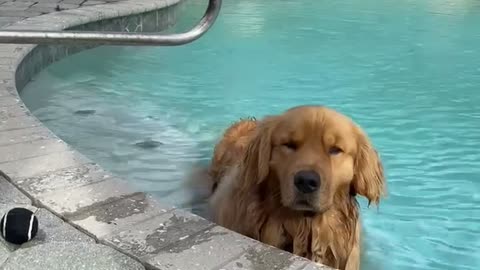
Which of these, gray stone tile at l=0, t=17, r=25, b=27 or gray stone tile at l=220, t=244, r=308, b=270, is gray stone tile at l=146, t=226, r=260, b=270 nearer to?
gray stone tile at l=220, t=244, r=308, b=270

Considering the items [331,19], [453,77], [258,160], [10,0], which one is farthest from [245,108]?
[331,19]

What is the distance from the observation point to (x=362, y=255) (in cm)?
342

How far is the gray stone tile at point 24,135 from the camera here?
332cm

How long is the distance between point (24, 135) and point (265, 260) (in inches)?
66.7

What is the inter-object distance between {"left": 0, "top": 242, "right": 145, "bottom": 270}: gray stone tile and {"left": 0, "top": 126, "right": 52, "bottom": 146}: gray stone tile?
1.15 metres

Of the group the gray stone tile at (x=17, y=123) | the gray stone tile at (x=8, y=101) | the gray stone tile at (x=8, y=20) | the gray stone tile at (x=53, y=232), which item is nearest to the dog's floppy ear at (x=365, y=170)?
the gray stone tile at (x=53, y=232)

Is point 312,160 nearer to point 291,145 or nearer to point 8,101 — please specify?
point 291,145

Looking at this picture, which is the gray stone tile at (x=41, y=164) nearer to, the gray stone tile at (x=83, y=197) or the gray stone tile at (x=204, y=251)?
the gray stone tile at (x=83, y=197)

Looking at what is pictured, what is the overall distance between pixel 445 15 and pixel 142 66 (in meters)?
6.78

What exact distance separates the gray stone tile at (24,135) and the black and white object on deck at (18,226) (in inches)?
39.7

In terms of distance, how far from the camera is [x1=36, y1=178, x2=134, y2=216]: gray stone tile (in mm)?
2613

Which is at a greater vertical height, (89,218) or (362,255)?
(89,218)

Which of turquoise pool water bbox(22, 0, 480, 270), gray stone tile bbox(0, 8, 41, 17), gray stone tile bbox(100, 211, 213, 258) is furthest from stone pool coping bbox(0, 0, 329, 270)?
gray stone tile bbox(0, 8, 41, 17)

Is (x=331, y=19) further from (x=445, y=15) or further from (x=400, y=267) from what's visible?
(x=400, y=267)
